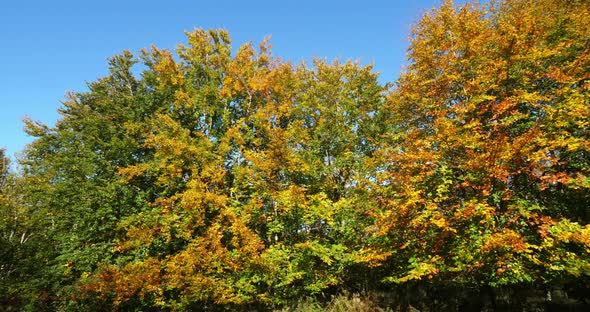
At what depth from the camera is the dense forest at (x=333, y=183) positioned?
9.78 meters

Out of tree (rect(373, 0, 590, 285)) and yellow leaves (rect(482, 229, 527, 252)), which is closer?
yellow leaves (rect(482, 229, 527, 252))

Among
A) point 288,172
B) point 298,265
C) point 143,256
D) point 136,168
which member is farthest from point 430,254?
point 136,168

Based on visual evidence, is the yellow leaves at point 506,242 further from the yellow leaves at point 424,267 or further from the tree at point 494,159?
the yellow leaves at point 424,267

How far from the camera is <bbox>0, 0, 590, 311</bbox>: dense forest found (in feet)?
32.1

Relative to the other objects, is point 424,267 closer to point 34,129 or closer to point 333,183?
point 333,183

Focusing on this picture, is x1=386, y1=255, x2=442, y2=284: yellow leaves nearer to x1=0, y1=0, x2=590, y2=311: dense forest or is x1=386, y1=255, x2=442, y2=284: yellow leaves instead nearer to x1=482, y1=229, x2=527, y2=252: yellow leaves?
x1=0, y1=0, x2=590, y2=311: dense forest

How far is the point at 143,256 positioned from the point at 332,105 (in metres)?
12.9

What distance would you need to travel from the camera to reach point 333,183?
16.5 meters

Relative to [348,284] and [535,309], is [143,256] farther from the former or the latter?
[535,309]

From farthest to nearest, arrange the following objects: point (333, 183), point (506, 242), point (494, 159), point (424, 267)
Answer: point (333, 183), point (424, 267), point (494, 159), point (506, 242)

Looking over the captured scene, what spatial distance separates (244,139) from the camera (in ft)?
56.7

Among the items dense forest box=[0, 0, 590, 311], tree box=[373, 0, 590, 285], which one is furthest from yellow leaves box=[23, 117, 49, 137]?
tree box=[373, 0, 590, 285]

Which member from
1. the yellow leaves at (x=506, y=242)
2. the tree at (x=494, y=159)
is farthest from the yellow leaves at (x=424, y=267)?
the yellow leaves at (x=506, y=242)

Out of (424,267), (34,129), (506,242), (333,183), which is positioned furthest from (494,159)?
(34,129)
